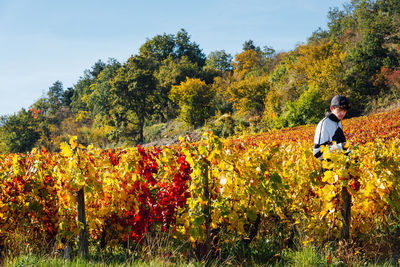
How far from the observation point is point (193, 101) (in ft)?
97.8

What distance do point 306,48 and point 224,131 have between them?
9.98 metres

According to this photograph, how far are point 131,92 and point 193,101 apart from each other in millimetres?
5686

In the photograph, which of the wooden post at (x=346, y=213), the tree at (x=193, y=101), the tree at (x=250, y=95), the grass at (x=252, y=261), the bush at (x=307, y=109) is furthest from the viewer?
the tree at (x=193, y=101)

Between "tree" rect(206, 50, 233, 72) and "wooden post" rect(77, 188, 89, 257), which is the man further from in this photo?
"tree" rect(206, 50, 233, 72)

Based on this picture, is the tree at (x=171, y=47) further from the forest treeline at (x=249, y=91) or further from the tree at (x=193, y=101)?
the tree at (x=193, y=101)

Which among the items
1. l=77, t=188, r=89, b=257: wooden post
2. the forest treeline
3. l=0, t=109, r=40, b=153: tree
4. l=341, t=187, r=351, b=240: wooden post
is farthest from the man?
l=0, t=109, r=40, b=153: tree

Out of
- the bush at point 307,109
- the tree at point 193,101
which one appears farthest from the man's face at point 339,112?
the tree at point 193,101

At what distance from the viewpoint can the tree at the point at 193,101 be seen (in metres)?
29.7

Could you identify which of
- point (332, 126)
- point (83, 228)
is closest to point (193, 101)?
point (332, 126)

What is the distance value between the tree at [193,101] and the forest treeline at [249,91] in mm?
92

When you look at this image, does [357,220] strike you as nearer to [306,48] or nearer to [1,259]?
[1,259]

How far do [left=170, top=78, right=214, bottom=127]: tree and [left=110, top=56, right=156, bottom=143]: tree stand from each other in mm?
2664

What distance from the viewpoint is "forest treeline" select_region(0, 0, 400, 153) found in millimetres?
22344

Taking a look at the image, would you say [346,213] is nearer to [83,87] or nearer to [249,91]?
[249,91]
